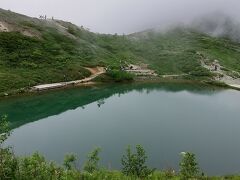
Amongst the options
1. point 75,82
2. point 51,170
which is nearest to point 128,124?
point 75,82

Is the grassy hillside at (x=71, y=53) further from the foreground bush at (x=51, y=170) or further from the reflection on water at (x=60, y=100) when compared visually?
the foreground bush at (x=51, y=170)

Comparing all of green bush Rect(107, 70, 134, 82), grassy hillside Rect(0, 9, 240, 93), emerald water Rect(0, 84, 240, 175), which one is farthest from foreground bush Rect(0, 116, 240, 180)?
green bush Rect(107, 70, 134, 82)

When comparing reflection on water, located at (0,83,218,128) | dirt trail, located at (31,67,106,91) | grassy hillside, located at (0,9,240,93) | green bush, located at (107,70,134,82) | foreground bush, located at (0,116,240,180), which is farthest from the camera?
green bush, located at (107,70,134,82)

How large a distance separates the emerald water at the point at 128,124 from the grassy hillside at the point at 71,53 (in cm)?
1085

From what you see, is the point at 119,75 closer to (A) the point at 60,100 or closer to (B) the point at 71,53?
(B) the point at 71,53

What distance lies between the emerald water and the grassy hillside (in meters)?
10.8

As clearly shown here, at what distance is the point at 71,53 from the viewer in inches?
4926

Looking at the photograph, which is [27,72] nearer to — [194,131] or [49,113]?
[49,113]

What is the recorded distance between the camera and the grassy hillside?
10188 cm

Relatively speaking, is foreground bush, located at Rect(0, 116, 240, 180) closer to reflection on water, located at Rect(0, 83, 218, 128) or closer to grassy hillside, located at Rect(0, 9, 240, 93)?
reflection on water, located at Rect(0, 83, 218, 128)

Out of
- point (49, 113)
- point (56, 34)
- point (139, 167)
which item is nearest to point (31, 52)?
point (56, 34)

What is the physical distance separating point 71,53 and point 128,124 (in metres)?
64.7

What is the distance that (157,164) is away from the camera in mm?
45125

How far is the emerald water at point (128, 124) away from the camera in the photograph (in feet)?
161
